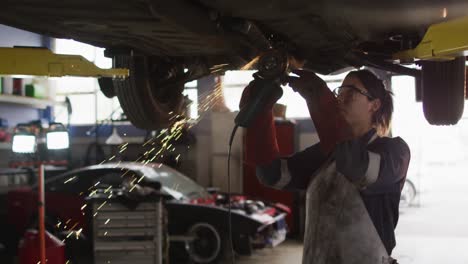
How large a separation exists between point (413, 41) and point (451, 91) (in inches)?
21.2

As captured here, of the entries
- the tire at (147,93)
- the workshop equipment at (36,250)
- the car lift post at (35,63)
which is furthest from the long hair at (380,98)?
the workshop equipment at (36,250)

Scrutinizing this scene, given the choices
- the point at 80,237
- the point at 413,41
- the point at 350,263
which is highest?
the point at 413,41

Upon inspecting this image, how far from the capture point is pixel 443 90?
221cm

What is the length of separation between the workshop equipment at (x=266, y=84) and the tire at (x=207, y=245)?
3.82 m

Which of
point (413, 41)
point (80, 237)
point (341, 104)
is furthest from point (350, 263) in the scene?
point (80, 237)

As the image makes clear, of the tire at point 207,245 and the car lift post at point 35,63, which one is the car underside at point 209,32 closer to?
the car lift post at point 35,63

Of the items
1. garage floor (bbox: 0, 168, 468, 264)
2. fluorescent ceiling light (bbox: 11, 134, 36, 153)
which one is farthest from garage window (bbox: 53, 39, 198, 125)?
fluorescent ceiling light (bbox: 11, 134, 36, 153)

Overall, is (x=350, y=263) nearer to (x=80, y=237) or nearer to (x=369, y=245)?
(x=369, y=245)

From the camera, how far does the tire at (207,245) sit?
5422 millimetres

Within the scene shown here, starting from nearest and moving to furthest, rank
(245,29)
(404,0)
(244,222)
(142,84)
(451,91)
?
(404,0), (245,29), (142,84), (451,91), (244,222)

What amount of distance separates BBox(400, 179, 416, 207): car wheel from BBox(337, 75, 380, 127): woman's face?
7892 millimetres

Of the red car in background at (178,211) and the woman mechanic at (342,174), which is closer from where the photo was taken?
the woman mechanic at (342,174)

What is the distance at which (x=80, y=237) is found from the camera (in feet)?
18.6

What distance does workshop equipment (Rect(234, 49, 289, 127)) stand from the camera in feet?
5.56
